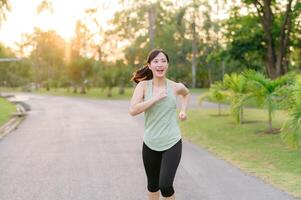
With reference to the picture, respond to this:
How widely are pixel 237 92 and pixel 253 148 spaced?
14.3ft

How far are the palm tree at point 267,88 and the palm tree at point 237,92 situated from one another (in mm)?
272

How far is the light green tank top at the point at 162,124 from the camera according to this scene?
460cm

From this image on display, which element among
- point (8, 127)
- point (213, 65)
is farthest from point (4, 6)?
point (213, 65)

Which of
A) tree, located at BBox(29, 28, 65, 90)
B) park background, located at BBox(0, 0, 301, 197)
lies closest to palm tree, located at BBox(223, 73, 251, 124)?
park background, located at BBox(0, 0, 301, 197)

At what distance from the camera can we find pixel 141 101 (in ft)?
15.3

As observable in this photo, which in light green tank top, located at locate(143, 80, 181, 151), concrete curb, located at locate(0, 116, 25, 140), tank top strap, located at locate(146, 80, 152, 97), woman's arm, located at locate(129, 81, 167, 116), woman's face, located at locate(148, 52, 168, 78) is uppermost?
woman's face, located at locate(148, 52, 168, 78)

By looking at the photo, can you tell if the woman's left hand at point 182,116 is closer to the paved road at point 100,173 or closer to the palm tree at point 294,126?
the paved road at point 100,173

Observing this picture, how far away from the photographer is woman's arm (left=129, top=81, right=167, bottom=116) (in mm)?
4512

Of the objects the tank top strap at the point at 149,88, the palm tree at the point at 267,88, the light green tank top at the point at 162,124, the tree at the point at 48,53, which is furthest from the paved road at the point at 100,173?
the tree at the point at 48,53

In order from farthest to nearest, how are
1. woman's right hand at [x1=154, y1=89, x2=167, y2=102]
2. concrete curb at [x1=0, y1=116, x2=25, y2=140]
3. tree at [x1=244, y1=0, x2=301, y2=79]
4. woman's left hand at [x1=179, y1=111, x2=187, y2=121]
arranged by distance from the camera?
tree at [x1=244, y1=0, x2=301, y2=79]
concrete curb at [x1=0, y1=116, x2=25, y2=140]
woman's left hand at [x1=179, y1=111, x2=187, y2=121]
woman's right hand at [x1=154, y1=89, x2=167, y2=102]

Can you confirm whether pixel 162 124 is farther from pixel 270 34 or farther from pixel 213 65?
pixel 213 65

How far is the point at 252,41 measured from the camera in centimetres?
2727

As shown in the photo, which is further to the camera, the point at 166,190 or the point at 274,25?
the point at 274,25

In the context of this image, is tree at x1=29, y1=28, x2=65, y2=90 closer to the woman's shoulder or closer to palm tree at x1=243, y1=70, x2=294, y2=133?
palm tree at x1=243, y1=70, x2=294, y2=133
